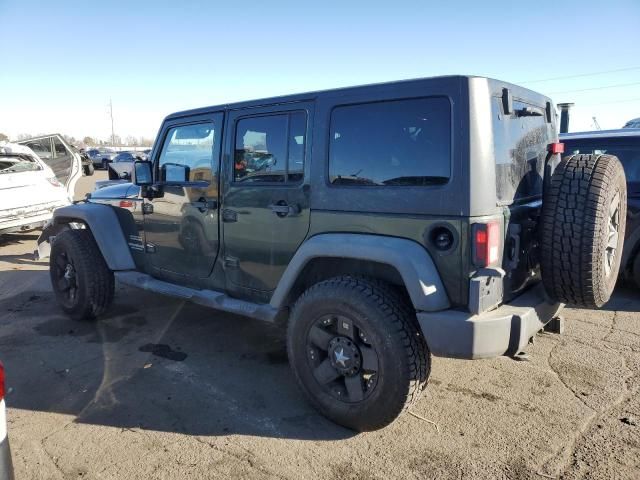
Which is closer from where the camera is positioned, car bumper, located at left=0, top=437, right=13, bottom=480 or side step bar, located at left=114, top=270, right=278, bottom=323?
car bumper, located at left=0, top=437, right=13, bottom=480

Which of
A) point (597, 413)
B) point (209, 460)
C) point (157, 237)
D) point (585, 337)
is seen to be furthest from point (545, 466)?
point (157, 237)

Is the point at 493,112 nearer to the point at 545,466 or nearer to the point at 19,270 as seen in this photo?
the point at 545,466

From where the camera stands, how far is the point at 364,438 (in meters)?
2.86

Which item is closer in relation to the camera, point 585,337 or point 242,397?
point 242,397

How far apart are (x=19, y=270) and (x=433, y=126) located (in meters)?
6.75

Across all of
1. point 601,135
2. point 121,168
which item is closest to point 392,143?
point 601,135

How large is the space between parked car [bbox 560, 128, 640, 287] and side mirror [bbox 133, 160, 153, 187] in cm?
450

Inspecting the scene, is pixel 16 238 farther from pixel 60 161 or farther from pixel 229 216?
pixel 229 216

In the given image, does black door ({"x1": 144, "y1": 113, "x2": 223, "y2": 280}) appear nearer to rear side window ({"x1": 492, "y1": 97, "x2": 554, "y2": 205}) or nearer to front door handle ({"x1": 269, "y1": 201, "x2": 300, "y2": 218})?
front door handle ({"x1": 269, "y1": 201, "x2": 300, "y2": 218})

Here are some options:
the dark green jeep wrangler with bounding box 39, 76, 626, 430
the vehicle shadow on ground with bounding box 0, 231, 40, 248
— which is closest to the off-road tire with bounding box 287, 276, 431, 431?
the dark green jeep wrangler with bounding box 39, 76, 626, 430

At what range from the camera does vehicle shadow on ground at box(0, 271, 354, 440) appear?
3074 millimetres

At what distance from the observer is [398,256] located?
8.64 feet

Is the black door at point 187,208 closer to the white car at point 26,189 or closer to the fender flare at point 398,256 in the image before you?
the fender flare at point 398,256

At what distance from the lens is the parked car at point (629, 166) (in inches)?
199
